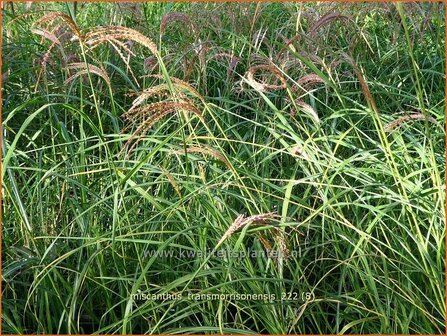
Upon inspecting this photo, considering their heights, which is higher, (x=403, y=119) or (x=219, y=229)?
(x=403, y=119)

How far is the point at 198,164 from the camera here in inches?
105

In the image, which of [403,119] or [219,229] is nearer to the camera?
[403,119]

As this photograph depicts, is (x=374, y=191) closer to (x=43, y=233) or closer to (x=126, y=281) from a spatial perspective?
(x=126, y=281)

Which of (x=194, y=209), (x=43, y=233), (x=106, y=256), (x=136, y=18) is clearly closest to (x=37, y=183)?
(x=43, y=233)

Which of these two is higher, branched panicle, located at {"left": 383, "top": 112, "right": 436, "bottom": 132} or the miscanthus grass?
branched panicle, located at {"left": 383, "top": 112, "right": 436, "bottom": 132}

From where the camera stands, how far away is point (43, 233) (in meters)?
2.55

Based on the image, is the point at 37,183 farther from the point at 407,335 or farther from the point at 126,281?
the point at 407,335

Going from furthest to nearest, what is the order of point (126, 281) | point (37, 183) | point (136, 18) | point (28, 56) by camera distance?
point (136, 18)
point (28, 56)
point (37, 183)
point (126, 281)

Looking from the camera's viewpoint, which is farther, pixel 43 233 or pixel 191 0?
pixel 191 0

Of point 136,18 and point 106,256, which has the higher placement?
point 136,18

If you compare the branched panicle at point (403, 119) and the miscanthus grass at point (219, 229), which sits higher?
the branched panicle at point (403, 119)

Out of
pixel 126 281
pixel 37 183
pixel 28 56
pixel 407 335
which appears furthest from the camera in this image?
pixel 28 56

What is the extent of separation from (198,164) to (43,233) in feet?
2.00

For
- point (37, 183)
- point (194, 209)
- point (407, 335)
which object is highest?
point (37, 183)
